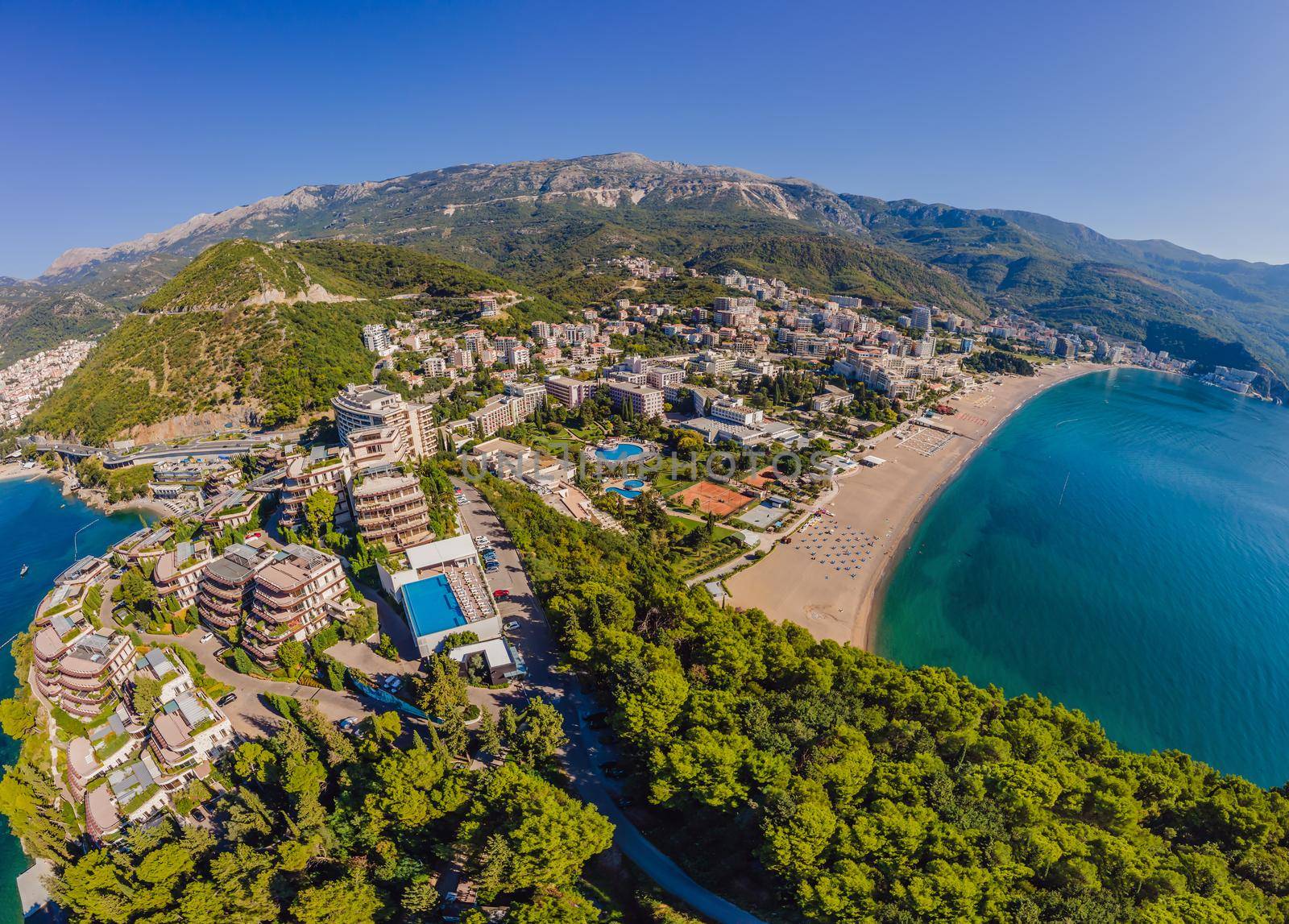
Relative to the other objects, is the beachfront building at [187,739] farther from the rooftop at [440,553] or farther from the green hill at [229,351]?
the green hill at [229,351]

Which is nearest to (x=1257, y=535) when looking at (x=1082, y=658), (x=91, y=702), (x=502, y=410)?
(x=1082, y=658)

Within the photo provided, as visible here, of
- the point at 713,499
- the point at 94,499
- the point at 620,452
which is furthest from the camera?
the point at 620,452

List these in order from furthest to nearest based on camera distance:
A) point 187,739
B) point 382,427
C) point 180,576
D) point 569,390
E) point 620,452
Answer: point 569,390
point 620,452
point 382,427
point 180,576
point 187,739

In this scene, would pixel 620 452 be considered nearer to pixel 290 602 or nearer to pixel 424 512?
pixel 424 512

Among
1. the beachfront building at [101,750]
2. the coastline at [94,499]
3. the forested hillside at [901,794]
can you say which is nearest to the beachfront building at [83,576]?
the beachfront building at [101,750]

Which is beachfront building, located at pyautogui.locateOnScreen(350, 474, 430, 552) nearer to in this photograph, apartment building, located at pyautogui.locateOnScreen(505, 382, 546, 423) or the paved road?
the paved road

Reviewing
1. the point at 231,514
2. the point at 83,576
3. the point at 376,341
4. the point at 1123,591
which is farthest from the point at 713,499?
the point at 376,341
